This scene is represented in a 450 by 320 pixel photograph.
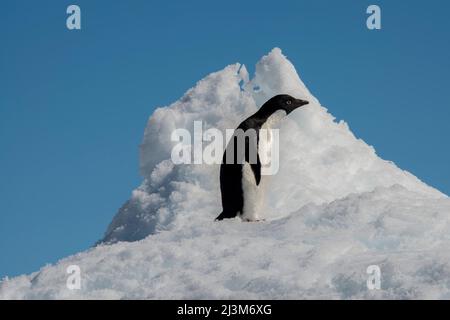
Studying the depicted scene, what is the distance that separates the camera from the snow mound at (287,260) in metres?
5.75

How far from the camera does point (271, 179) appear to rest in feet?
46.3

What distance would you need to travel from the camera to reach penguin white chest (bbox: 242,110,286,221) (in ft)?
31.7

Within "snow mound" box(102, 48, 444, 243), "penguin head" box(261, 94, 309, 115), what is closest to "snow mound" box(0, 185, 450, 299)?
"penguin head" box(261, 94, 309, 115)

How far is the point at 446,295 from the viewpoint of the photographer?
17.9 ft

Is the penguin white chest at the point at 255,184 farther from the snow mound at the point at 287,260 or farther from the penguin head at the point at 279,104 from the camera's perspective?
the snow mound at the point at 287,260

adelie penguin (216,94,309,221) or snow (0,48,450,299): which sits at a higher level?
adelie penguin (216,94,309,221)

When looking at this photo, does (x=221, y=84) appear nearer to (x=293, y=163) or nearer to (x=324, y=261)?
(x=293, y=163)

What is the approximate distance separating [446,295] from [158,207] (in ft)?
30.1

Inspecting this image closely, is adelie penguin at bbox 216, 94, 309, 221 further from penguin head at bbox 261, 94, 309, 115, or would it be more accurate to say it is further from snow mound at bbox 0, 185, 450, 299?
snow mound at bbox 0, 185, 450, 299

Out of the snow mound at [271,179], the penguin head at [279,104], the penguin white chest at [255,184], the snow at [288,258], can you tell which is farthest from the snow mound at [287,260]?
the snow mound at [271,179]

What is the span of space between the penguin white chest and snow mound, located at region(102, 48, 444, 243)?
117 inches

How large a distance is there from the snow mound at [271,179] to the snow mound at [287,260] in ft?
17.1

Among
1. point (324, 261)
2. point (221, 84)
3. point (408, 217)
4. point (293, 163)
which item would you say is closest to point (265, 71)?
point (221, 84)
